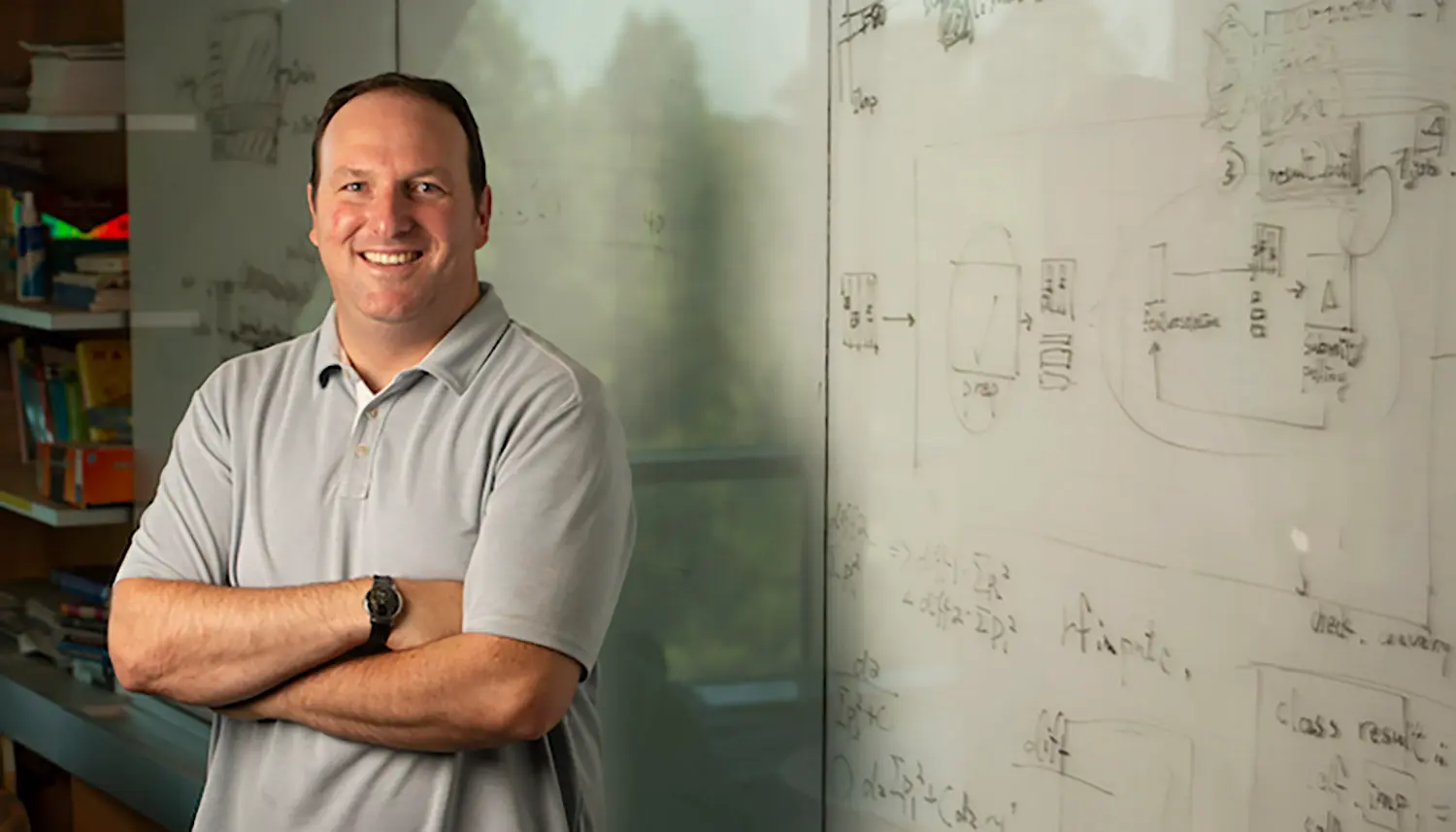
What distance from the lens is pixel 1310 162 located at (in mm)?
1475

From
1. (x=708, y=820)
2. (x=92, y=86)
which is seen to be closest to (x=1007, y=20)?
(x=708, y=820)

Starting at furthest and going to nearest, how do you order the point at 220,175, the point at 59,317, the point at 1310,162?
the point at 59,317
the point at 220,175
the point at 1310,162

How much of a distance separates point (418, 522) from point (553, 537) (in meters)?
0.19

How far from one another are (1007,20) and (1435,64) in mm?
531

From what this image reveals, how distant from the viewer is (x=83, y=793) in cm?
383

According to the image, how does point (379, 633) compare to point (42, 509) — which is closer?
point (379, 633)

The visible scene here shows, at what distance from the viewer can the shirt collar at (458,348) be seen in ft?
5.99

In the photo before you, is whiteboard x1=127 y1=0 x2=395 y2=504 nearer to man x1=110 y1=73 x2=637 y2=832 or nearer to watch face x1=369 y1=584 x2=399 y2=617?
man x1=110 y1=73 x2=637 y2=832

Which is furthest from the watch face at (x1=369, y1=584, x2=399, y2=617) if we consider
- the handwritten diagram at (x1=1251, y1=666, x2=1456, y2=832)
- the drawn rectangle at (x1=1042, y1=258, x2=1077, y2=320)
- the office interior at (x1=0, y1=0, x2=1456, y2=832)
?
the handwritten diagram at (x1=1251, y1=666, x2=1456, y2=832)

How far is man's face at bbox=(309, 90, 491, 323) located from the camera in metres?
1.83

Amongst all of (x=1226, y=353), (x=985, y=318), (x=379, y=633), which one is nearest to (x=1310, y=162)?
(x=1226, y=353)

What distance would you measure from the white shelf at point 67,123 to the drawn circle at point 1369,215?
128 inches

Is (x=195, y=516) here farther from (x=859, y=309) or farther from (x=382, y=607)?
(x=859, y=309)

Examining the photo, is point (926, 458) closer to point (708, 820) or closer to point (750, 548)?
point (750, 548)
